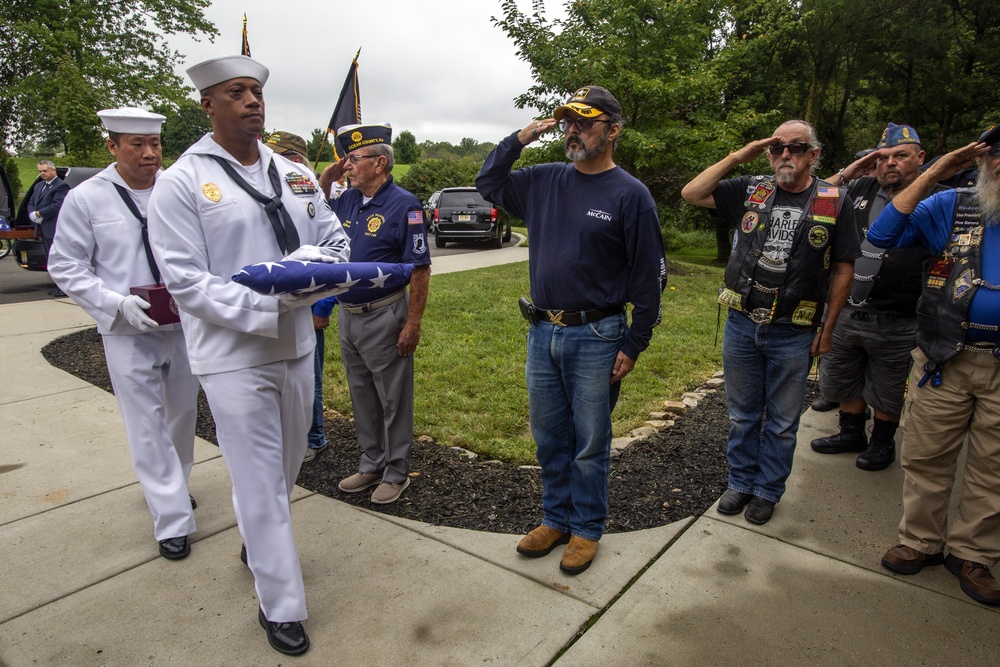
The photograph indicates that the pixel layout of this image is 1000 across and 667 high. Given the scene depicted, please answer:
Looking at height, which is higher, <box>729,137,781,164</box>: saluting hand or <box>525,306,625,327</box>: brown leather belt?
<box>729,137,781,164</box>: saluting hand

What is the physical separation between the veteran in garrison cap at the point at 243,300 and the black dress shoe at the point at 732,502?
2.28 metres

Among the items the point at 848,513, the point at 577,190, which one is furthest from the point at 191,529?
the point at 848,513

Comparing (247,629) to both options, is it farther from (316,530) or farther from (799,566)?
(799,566)

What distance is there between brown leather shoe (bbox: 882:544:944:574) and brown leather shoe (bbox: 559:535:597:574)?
54.8 inches

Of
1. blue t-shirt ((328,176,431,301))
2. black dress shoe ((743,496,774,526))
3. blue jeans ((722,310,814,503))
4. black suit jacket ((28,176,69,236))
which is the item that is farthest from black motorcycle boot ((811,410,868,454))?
black suit jacket ((28,176,69,236))

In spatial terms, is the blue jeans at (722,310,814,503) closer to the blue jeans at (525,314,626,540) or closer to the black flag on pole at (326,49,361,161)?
the blue jeans at (525,314,626,540)

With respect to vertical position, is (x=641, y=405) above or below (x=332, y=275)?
below

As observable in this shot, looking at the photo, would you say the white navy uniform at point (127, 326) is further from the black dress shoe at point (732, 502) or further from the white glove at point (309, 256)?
the black dress shoe at point (732, 502)

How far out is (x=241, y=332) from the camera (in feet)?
8.45

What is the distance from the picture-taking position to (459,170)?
34281mm

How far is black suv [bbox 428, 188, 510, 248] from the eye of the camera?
1895 cm

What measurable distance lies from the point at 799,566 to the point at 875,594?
1.08ft

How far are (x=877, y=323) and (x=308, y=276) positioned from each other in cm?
364

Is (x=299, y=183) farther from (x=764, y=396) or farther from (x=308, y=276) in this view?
(x=764, y=396)
